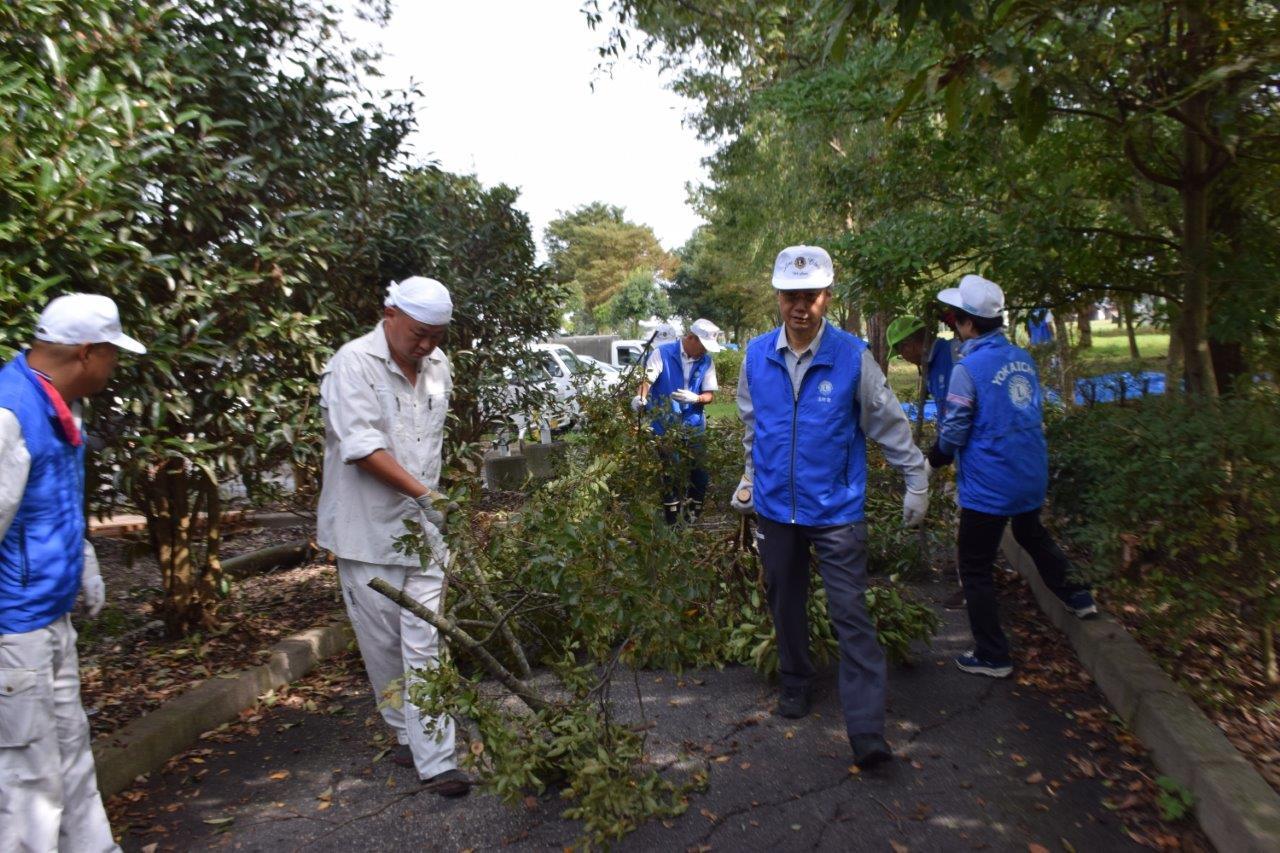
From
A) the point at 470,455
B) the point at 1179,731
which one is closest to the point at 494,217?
the point at 470,455

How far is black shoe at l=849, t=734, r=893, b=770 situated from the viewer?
3952 mm

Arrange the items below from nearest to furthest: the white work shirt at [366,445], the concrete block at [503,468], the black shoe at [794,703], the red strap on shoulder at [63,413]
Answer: the red strap on shoulder at [63,413], the white work shirt at [366,445], the black shoe at [794,703], the concrete block at [503,468]

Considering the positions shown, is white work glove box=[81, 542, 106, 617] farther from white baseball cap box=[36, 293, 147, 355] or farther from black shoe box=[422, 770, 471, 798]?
black shoe box=[422, 770, 471, 798]

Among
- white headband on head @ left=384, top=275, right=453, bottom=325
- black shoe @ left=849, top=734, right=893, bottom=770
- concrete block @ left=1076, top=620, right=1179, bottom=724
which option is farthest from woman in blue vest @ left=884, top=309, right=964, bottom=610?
white headband on head @ left=384, top=275, right=453, bottom=325

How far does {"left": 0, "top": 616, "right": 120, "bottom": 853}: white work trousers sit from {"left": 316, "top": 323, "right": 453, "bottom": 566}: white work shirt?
3.40 feet

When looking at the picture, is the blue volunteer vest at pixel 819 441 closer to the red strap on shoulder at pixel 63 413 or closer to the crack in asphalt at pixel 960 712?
the crack in asphalt at pixel 960 712

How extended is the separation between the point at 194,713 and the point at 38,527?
1733 mm

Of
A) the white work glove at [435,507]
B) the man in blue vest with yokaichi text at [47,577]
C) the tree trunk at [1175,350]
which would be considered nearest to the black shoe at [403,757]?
the white work glove at [435,507]

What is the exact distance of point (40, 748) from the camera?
9.80 ft

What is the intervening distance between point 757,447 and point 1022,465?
1.38 metres

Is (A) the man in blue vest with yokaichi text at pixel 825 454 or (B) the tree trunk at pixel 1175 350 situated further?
(B) the tree trunk at pixel 1175 350

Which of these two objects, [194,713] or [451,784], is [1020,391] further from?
[194,713]

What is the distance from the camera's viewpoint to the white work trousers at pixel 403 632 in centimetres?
394

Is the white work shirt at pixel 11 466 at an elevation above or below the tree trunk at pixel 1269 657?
above
